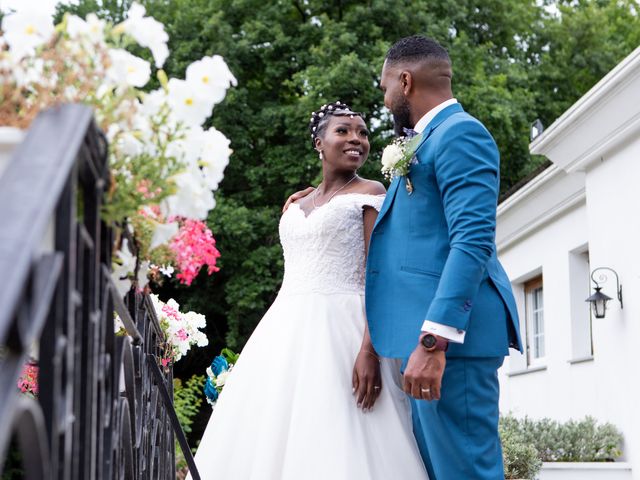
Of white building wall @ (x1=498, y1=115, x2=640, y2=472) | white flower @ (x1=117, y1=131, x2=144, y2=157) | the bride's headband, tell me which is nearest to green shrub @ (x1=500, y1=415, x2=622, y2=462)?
white building wall @ (x1=498, y1=115, x2=640, y2=472)

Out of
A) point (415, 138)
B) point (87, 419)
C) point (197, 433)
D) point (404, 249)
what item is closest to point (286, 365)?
point (404, 249)

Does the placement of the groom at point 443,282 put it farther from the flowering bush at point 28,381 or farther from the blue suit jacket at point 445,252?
the flowering bush at point 28,381

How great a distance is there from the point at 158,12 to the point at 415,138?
Answer: 2046 centimetres

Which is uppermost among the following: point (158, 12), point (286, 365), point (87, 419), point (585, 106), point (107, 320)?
point (158, 12)

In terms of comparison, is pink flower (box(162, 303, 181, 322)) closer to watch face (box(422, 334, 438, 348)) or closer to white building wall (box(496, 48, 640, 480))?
watch face (box(422, 334, 438, 348))

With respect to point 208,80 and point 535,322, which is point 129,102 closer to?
point 208,80

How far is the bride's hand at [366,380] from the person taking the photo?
3.90 meters

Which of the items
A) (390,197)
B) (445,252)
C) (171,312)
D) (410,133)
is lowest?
(445,252)

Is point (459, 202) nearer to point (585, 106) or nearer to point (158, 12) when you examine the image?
point (585, 106)

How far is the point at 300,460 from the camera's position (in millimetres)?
3779

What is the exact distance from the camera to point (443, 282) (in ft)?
11.4

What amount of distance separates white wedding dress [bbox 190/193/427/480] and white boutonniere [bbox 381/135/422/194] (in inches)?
20.6

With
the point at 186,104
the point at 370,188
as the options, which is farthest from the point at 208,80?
the point at 370,188

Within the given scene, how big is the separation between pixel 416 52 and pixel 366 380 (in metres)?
1.30
